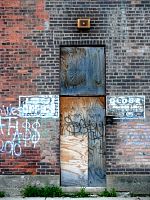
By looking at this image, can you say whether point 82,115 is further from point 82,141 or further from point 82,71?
point 82,71

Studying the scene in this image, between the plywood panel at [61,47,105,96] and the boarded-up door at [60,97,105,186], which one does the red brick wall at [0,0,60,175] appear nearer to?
the boarded-up door at [60,97,105,186]

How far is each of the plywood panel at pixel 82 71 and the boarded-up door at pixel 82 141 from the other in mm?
218

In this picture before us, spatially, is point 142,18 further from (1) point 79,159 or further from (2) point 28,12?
(1) point 79,159

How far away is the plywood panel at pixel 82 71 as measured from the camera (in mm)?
10352

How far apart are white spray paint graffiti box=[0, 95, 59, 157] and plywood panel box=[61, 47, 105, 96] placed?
19.6 inches

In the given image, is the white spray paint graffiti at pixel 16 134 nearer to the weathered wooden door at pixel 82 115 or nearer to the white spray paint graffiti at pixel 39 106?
the white spray paint graffiti at pixel 39 106

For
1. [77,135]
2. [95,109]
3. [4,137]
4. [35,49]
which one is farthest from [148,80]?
[4,137]

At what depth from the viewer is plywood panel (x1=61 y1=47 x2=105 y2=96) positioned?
10352 mm

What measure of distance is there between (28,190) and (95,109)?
8.10 ft

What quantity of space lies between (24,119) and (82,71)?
5.93 feet

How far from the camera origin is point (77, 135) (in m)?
10.3

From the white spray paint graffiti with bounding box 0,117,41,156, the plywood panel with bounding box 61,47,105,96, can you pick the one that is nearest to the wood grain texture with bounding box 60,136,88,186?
the white spray paint graffiti with bounding box 0,117,41,156

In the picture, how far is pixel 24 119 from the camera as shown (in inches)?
404

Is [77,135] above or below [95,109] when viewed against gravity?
below
